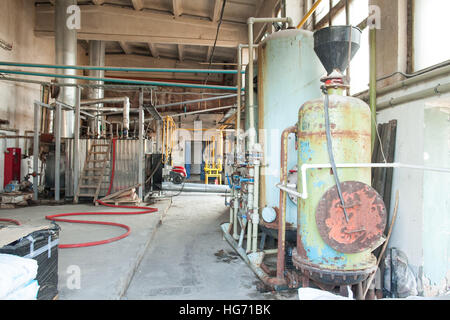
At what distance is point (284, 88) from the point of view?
3648mm

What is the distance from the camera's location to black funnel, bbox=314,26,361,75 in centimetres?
246

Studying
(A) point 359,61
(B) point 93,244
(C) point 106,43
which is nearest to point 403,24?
(A) point 359,61

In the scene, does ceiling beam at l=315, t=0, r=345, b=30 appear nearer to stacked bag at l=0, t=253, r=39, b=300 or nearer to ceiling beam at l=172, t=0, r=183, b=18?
stacked bag at l=0, t=253, r=39, b=300

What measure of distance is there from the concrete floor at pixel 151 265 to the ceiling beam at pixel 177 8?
681 centimetres

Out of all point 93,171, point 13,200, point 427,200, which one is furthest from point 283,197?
point 13,200

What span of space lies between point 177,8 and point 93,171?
583cm

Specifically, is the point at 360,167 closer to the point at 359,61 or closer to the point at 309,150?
the point at 309,150

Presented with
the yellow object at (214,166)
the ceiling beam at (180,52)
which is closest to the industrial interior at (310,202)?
the yellow object at (214,166)

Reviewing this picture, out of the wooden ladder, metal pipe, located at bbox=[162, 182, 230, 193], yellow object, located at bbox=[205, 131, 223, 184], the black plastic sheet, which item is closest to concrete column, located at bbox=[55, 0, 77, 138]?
the wooden ladder

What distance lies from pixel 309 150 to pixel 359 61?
7.43 ft

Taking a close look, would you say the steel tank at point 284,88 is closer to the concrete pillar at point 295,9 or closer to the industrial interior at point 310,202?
the industrial interior at point 310,202

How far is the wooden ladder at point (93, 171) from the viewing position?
24.4 ft

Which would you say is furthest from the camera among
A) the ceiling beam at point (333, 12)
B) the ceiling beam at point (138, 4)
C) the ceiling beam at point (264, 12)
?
the ceiling beam at point (138, 4)
